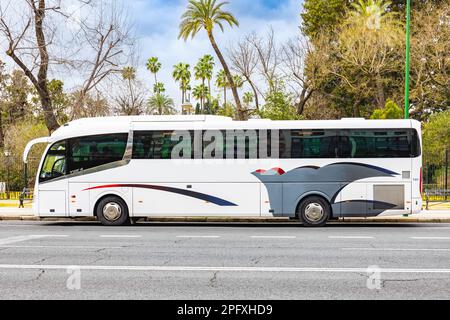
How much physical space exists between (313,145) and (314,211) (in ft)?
6.48

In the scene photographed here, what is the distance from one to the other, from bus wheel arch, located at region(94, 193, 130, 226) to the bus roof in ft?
6.84

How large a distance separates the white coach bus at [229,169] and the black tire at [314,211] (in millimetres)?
30

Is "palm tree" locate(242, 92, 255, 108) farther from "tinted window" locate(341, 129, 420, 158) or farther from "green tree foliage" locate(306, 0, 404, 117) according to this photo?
"tinted window" locate(341, 129, 420, 158)

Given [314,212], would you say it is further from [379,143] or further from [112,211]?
[112,211]

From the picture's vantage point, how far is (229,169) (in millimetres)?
18125

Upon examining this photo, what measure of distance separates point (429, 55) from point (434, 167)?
1392cm

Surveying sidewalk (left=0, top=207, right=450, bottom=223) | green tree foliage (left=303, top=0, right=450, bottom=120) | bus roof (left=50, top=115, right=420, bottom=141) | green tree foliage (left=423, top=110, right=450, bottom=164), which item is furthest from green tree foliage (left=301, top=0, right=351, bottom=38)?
bus roof (left=50, top=115, right=420, bottom=141)

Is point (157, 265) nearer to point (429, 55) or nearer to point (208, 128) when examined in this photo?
point (208, 128)

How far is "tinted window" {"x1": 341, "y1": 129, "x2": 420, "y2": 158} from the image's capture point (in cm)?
1773

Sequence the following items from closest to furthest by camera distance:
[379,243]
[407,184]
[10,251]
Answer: [10,251] < [379,243] < [407,184]

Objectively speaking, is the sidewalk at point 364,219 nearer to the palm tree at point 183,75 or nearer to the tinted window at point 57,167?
the tinted window at point 57,167

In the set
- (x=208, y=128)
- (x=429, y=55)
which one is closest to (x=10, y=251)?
(x=208, y=128)

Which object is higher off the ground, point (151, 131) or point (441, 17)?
point (441, 17)
